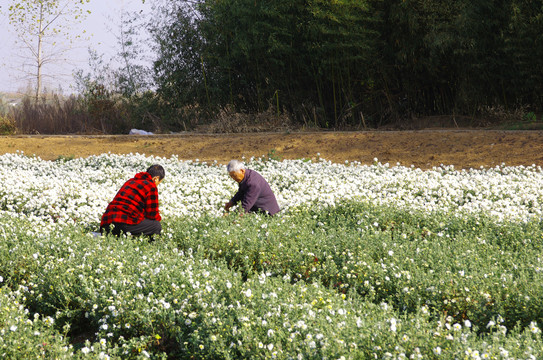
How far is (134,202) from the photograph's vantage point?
630 centimetres

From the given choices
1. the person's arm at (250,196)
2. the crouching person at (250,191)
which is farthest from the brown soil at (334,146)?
the person's arm at (250,196)

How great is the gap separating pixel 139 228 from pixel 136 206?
259 millimetres

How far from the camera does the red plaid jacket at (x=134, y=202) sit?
6277 mm

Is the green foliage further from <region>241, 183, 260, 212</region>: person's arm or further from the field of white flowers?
<region>241, 183, 260, 212</region>: person's arm

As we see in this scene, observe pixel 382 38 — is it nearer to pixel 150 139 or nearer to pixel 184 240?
pixel 150 139

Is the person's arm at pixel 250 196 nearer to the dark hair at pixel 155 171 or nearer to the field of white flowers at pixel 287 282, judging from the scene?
the field of white flowers at pixel 287 282

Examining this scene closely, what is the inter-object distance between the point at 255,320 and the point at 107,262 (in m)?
1.79

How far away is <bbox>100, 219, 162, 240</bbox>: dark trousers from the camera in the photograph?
631 cm

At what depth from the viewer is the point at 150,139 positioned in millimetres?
16625

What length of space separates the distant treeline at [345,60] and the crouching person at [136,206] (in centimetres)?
1019

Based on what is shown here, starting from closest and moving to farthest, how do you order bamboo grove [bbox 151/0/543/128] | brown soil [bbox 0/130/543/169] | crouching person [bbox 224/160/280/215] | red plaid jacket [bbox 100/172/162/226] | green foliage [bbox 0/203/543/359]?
green foliage [bbox 0/203/543/359] → red plaid jacket [bbox 100/172/162/226] → crouching person [bbox 224/160/280/215] → brown soil [bbox 0/130/543/169] → bamboo grove [bbox 151/0/543/128]

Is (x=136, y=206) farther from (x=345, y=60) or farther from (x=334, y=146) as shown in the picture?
(x=345, y=60)

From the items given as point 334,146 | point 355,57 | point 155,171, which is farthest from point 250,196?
point 355,57

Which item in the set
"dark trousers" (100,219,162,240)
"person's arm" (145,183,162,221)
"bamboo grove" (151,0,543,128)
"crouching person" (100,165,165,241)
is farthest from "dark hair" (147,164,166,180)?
"bamboo grove" (151,0,543,128)
